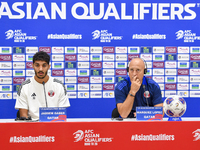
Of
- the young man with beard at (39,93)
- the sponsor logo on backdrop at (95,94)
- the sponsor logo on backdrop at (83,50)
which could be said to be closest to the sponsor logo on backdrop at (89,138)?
the young man with beard at (39,93)

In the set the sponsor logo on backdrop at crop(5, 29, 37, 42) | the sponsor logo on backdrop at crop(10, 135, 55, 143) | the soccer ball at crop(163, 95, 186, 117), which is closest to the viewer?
the sponsor logo on backdrop at crop(10, 135, 55, 143)

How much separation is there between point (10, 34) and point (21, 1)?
55cm

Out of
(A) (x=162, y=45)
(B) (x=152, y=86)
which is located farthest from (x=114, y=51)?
(B) (x=152, y=86)

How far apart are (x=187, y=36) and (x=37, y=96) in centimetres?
264

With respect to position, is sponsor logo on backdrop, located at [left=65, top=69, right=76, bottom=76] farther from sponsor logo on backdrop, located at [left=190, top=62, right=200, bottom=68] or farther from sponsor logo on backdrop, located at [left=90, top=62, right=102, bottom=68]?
sponsor logo on backdrop, located at [left=190, top=62, right=200, bottom=68]

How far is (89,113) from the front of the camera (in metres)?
3.42

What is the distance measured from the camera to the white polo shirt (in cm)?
205

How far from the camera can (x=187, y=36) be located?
11.2 ft

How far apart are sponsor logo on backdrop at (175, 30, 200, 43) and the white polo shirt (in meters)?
2.25

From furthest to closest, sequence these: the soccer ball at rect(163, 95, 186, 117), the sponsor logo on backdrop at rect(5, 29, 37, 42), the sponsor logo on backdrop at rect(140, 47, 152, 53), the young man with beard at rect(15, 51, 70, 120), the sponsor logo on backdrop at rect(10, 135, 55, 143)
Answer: the sponsor logo on backdrop at rect(140, 47, 152, 53) → the sponsor logo on backdrop at rect(5, 29, 37, 42) → the young man with beard at rect(15, 51, 70, 120) → the soccer ball at rect(163, 95, 186, 117) → the sponsor logo on backdrop at rect(10, 135, 55, 143)

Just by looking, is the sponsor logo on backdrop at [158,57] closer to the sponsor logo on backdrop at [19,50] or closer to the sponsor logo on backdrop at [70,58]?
the sponsor logo on backdrop at [70,58]

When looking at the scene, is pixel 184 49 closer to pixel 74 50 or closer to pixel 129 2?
pixel 129 2

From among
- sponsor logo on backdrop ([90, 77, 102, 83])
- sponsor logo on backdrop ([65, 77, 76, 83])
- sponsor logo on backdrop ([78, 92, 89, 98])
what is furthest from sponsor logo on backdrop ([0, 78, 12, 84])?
sponsor logo on backdrop ([90, 77, 102, 83])

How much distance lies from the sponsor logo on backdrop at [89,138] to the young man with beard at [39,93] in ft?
2.77
